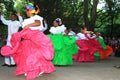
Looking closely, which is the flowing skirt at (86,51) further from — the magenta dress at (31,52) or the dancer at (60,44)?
the magenta dress at (31,52)

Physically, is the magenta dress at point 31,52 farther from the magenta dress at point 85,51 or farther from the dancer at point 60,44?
the magenta dress at point 85,51

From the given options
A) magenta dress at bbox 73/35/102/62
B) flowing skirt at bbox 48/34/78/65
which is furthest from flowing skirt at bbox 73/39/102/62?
flowing skirt at bbox 48/34/78/65

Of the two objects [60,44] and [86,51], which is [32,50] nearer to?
[60,44]

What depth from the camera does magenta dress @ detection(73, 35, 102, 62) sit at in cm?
1669

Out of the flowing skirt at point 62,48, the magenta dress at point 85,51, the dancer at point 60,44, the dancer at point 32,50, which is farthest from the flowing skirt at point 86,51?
the dancer at point 32,50

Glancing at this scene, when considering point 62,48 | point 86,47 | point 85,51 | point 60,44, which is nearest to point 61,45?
point 60,44

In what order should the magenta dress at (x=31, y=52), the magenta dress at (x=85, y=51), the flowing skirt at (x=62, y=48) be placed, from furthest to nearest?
the magenta dress at (x=85, y=51), the flowing skirt at (x=62, y=48), the magenta dress at (x=31, y=52)

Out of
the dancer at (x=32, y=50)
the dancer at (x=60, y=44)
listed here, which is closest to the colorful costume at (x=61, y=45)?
the dancer at (x=60, y=44)

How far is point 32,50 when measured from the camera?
9.20 meters

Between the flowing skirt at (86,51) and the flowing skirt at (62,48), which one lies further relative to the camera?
the flowing skirt at (86,51)

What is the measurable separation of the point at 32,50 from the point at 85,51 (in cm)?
796

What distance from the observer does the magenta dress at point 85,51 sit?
54.7 ft

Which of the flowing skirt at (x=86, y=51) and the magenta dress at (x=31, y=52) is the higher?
the magenta dress at (x=31, y=52)

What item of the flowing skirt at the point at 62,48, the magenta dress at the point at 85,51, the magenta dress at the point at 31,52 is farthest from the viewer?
the magenta dress at the point at 85,51
